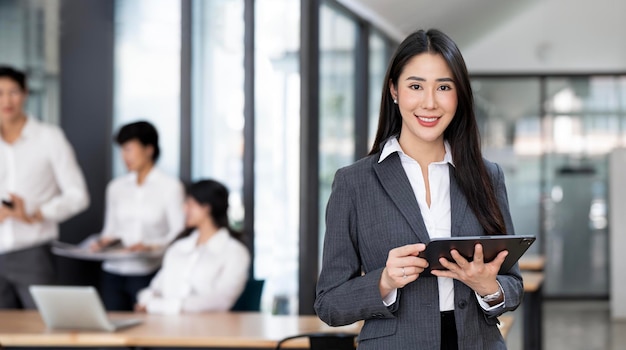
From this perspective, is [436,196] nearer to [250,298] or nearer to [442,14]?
A: [250,298]

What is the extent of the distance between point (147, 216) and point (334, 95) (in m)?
2.05

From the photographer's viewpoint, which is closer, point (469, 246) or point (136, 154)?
point (469, 246)

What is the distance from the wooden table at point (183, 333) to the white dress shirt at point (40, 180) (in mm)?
935

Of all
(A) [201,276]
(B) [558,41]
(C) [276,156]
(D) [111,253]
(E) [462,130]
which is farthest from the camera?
(B) [558,41]

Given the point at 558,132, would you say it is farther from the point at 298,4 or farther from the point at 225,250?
the point at 225,250

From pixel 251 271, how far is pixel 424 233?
4629 millimetres

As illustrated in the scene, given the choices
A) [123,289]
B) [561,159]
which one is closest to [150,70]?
[123,289]

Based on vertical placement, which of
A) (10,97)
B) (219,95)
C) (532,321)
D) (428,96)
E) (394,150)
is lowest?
(532,321)

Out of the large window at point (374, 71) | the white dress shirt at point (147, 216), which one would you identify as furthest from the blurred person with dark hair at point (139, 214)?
the large window at point (374, 71)

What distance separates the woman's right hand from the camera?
224 centimetres

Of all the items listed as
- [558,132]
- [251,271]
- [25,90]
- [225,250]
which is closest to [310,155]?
[251,271]

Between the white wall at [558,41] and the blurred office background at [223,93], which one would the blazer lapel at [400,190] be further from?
the white wall at [558,41]

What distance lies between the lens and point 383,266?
94.0 inches

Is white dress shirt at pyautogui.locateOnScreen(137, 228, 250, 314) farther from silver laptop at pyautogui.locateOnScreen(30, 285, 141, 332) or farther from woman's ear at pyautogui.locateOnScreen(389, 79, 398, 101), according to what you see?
woman's ear at pyautogui.locateOnScreen(389, 79, 398, 101)
